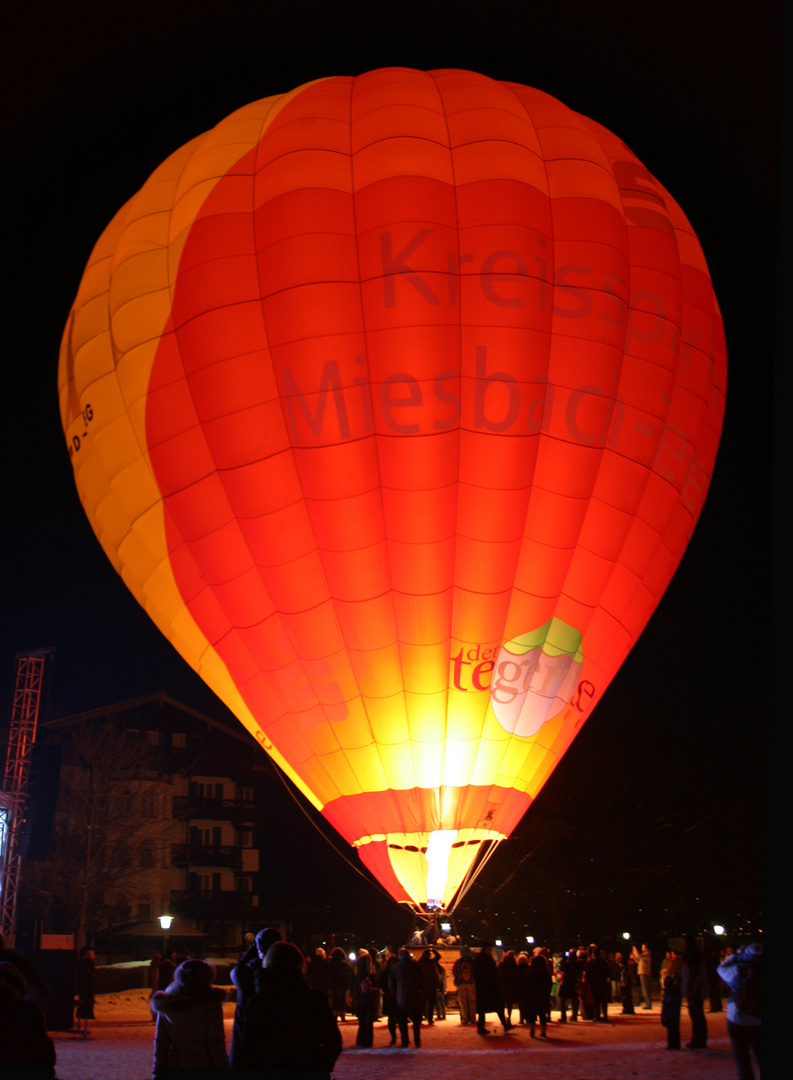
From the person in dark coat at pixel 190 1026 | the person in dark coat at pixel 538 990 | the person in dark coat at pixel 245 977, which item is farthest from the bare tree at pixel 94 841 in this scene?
the person in dark coat at pixel 245 977

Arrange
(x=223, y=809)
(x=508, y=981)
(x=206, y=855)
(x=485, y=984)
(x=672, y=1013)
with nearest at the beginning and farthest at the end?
(x=672, y=1013) < (x=485, y=984) < (x=508, y=981) < (x=206, y=855) < (x=223, y=809)

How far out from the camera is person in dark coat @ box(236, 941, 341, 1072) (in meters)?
3.27

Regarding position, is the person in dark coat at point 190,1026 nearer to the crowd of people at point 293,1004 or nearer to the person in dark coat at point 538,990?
the crowd of people at point 293,1004

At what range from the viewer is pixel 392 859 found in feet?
31.0

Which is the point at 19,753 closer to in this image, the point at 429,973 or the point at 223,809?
the point at 223,809

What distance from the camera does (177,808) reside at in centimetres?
3406

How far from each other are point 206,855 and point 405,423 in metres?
30.5

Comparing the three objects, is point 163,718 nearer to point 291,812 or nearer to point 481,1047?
point 291,812

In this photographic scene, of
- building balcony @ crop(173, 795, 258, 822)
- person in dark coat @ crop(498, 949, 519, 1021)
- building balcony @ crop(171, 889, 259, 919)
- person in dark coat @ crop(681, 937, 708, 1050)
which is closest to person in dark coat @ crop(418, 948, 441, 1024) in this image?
person in dark coat @ crop(498, 949, 519, 1021)

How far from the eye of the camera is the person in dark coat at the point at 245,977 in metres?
3.36

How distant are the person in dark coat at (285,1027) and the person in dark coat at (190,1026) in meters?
0.38

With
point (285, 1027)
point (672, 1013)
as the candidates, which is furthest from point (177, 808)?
point (285, 1027)

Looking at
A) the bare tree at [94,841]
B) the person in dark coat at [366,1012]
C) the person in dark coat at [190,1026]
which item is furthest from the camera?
the bare tree at [94,841]

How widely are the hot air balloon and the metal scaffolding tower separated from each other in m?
13.9
